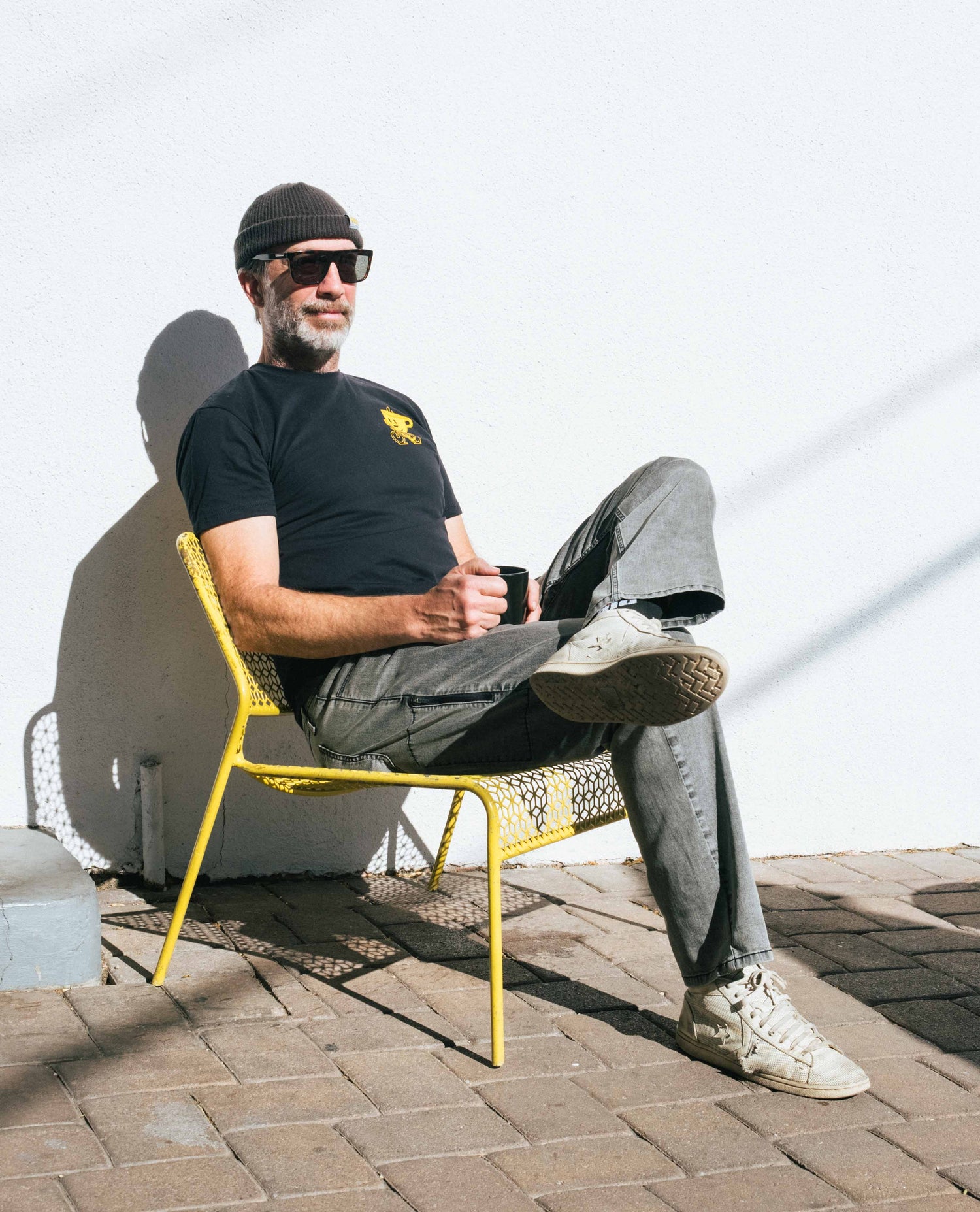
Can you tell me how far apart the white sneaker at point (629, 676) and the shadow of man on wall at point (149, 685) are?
1.34 metres

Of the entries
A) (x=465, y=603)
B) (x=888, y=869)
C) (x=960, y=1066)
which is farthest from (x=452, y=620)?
(x=888, y=869)

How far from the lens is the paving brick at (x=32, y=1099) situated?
1.92m

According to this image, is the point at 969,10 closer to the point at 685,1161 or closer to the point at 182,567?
the point at 182,567

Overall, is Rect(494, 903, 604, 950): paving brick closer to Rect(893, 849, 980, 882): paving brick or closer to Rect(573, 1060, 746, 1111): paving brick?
Rect(573, 1060, 746, 1111): paving brick

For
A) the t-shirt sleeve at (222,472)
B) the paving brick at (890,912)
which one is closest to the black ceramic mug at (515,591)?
the t-shirt sleeve at (222,472)

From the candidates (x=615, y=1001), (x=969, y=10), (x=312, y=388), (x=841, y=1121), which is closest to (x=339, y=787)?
(x=615, y=1001)

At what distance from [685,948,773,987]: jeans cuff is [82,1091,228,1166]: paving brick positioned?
81cm

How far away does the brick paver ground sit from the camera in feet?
5.92

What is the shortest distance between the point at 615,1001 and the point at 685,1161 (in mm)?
612

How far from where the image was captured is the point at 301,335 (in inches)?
108

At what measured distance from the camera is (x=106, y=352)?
3.04 metres

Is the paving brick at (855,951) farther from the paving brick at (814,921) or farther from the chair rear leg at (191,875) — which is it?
the chair rear leg at (191,875)

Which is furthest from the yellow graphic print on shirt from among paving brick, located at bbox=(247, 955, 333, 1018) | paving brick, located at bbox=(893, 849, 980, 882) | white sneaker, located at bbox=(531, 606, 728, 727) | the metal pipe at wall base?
paving brick, located at bbox=(893, 849, 980, 882)

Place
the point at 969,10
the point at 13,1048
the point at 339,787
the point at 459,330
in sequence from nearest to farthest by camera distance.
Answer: the point at 13,1048 → the point at 339,787 → the point at 459,330 → the point at 969,10
